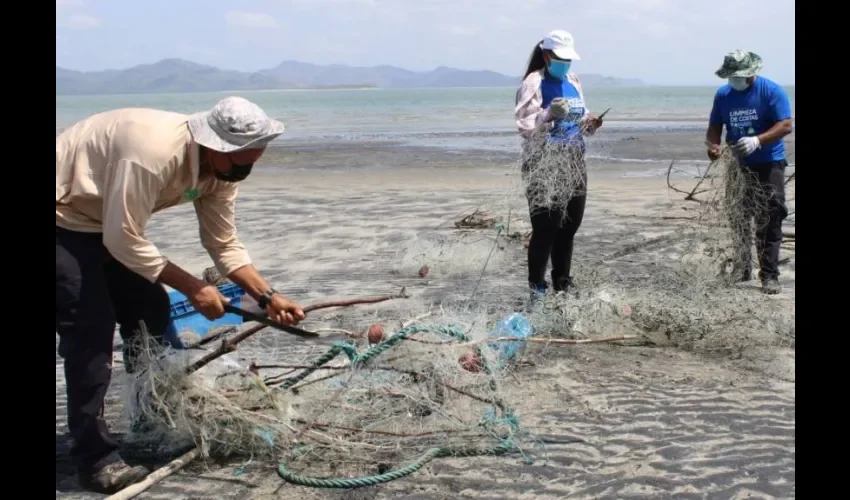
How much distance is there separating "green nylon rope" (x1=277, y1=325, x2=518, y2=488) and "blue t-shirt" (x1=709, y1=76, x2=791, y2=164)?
3.40 m

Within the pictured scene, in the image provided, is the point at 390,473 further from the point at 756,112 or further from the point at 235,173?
the point at 756,112

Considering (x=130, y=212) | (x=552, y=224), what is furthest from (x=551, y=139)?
(x=130, y=212)

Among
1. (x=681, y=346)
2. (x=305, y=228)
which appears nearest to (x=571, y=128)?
(x=681, y=346)

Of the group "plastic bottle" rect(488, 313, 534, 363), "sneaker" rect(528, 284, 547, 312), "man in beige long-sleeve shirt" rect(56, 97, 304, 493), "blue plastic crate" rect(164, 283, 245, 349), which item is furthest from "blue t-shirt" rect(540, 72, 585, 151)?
"man in beige long-sleeve shirt" rect(56, 97, 304, 493)

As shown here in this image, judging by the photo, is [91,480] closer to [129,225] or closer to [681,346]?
[129,225]

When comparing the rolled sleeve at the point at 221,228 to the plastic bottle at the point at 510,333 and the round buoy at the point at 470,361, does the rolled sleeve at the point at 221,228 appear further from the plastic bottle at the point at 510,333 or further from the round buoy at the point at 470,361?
the plastic bottle at the point at 510,333

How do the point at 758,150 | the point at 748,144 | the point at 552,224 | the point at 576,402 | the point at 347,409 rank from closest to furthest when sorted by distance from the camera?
the point at 347,409 < the point at 576,402 < the point at 552,224 < the point at 748,144 < the point at 758,150

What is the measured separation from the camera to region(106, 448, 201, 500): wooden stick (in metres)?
3.07

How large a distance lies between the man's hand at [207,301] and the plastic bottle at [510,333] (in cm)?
170

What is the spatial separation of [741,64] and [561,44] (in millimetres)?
1650

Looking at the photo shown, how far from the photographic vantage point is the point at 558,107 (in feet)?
16.5

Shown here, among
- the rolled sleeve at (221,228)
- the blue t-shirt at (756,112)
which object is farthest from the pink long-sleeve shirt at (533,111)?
the rolled sleeve at (221,228)

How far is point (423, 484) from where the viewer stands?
10.6 ft

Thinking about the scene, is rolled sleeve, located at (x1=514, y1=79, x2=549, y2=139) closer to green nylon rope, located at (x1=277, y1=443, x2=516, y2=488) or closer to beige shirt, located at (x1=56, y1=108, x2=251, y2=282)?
green nylon rope, located at (x1=277, y1=443, x2=516, y2=488)
